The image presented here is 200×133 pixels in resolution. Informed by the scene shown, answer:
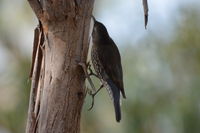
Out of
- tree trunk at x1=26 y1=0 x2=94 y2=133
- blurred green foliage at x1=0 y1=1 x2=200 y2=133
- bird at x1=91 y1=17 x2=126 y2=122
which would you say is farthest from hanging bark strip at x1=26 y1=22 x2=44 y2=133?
blurred green foliage at x1=0 y1=1 x2=200 y2=133

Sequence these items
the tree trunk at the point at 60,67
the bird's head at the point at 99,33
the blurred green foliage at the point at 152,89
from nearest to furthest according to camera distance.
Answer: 1. the tree trunk at the point at 60,67
2. the bird's head at the point at 99,33
3. the blurred green foliage at the point at 152,89

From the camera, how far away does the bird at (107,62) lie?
242 centimetres

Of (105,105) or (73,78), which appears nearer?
(73,78)

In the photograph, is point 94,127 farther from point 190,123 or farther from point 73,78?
point 73,78

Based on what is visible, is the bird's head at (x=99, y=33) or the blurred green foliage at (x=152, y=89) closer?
the bird's head at (x=99, y=33)

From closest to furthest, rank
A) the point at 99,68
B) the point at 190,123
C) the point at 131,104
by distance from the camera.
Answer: the point at 99,68, the point at 190,123, the point at 131,104

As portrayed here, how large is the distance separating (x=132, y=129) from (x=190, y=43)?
0.72m

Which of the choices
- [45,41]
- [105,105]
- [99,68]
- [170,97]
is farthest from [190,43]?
[45,41]

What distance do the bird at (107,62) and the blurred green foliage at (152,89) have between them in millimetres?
785

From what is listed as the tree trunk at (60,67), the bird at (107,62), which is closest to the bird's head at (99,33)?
the bird at (107,62)

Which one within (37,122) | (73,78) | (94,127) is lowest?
(94,127)

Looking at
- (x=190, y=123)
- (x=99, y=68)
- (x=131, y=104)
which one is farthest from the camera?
(x=131, y=104)

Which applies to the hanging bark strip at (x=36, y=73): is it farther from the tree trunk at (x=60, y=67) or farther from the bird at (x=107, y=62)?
the bird at (x=107, y=62)

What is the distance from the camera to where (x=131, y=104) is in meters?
3.65
